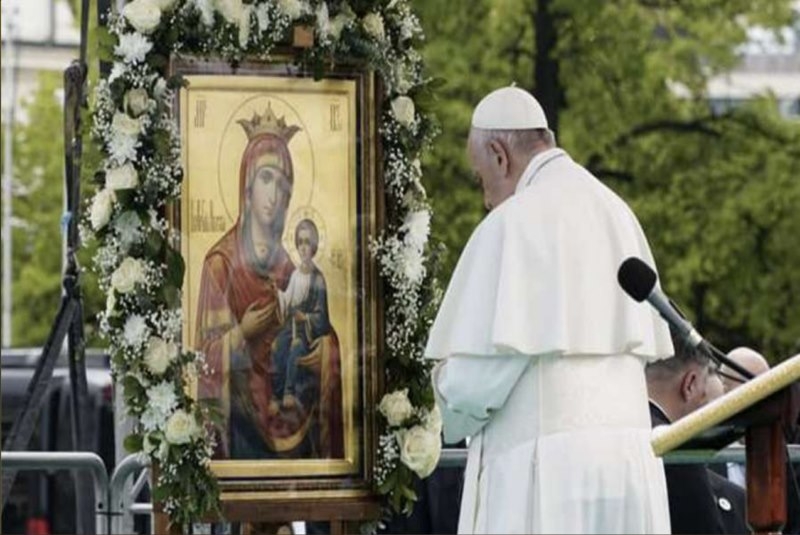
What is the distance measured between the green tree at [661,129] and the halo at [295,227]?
41.5 ft

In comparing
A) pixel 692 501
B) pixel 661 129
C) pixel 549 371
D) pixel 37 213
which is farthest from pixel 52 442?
pixel 37 213

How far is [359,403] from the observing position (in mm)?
7070

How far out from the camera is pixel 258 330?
6.94 m

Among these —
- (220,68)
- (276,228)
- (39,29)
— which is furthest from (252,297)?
(39,29)

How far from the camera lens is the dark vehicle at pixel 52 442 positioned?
16461mm

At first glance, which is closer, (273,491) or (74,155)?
(273,491)

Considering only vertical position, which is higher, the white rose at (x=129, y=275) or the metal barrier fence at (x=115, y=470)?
the white rose at (x=129, y=275)

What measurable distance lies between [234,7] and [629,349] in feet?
5.48

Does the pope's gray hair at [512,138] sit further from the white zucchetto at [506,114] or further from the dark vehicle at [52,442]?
the dark vehicle at [52,442]

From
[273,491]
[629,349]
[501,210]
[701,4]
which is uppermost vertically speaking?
[701,4]

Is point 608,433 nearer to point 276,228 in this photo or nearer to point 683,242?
point 276,228

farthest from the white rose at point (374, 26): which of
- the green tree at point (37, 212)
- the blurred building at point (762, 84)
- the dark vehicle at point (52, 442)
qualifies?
the green tree at point (37, 212)

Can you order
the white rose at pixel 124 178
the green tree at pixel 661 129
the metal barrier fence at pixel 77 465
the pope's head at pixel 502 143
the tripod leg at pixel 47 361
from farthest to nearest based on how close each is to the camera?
the green tree at pixel 661 129, the tripod leg at pixel 47 361, the metal barrier fence at pixel 77 465, the white rose at pixel 124 178, the pope's head at pixel 502 143

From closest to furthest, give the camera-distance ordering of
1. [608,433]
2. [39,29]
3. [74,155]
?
[608,433]
[74,155]
[39,29]
